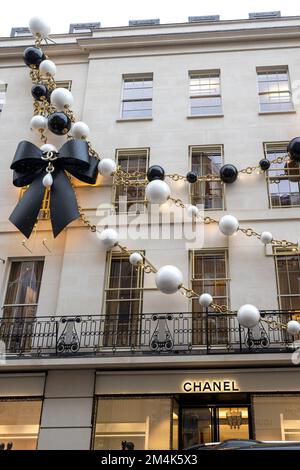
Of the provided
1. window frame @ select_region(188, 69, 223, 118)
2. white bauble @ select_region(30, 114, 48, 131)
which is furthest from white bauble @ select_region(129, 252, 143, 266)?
window frame @ select_region(188, 69, 223, 118)

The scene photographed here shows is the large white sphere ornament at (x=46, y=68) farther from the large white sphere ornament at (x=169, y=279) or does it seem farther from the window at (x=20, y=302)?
the large white sphere ornament at (x=169, y=279)

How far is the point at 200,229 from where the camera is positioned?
45.2 feet

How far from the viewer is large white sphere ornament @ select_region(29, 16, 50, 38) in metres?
14.3

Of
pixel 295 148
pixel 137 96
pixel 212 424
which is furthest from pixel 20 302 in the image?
pixel 295 148

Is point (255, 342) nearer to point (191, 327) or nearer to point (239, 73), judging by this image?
point (191, 327)

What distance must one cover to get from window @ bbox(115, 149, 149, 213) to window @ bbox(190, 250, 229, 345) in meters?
2.30

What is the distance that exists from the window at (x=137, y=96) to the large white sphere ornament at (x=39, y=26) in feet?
10.7

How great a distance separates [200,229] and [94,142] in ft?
14.7

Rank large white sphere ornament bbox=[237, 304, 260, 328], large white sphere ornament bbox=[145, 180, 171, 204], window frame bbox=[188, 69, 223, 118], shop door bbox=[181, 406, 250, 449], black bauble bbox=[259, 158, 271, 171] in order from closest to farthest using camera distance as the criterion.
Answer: large white sphere ornament bbox=[237, 304, 260, 328] < shop door bbox=[181, 406, 250, 449] < large white sphere ornament bbox=[145, 180, 171, 204] < black bauble bbox=[259, 158, 271, 171] < window frame bbox=[188, 69, 223, 118]

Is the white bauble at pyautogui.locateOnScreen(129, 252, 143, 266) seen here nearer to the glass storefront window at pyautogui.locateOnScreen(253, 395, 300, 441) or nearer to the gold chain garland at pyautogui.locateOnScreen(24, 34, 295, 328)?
the gold chain garland at pyautogui.locateOnScreen(24, 34, 295, 328)

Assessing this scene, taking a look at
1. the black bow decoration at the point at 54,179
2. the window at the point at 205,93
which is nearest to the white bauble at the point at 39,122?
the black bow decoration at the point at 54,179

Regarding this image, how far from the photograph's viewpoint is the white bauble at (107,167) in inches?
545

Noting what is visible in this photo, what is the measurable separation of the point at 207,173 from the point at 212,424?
6990mm

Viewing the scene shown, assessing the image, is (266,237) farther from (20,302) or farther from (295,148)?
(20,302)
